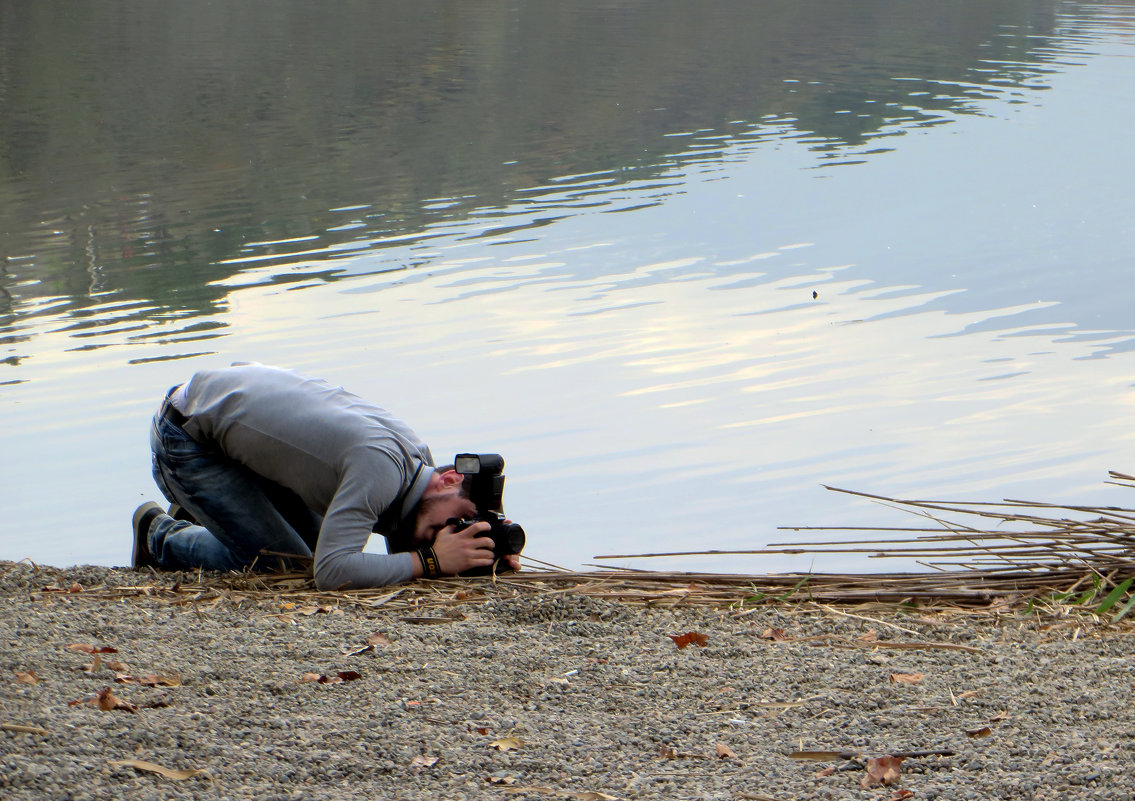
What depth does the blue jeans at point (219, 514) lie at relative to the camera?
14.0ft

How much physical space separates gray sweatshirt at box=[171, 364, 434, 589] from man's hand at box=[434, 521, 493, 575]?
114 millimetres

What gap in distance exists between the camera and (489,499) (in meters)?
4.16

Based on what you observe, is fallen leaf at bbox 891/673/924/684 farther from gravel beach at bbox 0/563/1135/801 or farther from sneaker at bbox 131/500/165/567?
sneaker at bbox 131/500/165/567

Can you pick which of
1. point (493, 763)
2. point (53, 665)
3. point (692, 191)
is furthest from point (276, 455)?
point (692, 191)

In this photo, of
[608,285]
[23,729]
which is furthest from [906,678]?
[608,285]

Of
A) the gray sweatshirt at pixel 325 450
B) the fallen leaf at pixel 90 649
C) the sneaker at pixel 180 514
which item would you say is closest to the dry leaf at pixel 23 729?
the fallen leaf at pixel 90 649

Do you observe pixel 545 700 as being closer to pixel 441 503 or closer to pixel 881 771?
pixel 881 771

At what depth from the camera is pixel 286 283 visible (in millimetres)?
11047

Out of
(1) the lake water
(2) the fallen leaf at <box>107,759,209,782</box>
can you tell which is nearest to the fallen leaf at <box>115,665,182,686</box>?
(2) the fallen leaf at <box>107,759,209,782</box>

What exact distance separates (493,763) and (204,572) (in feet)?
6.78

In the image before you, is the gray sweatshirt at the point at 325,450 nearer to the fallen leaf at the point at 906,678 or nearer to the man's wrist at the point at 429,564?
the man's wrist at the point at 429,564

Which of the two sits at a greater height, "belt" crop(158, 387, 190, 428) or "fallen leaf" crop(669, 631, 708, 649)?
"belt" crop(158, 387, 190, 428)

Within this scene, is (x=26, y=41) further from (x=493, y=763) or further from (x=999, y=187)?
(x=493, y=763)

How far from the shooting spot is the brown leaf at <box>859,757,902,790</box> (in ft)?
8.46
